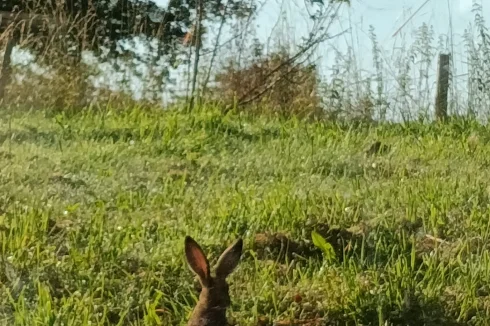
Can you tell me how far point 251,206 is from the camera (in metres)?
3.38

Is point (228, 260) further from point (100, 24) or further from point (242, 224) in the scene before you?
point (100, 24)

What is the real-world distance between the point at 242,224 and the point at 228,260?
91 centimetres

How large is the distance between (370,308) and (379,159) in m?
1.98

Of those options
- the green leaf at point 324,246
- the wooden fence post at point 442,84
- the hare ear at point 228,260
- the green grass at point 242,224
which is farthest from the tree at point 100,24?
the hare ear at point 228,260

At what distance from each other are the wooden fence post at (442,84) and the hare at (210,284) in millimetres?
4137

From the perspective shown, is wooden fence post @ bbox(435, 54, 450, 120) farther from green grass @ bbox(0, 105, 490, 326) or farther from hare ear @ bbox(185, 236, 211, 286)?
hare ear @ bbox(185, 236, 211, 286)

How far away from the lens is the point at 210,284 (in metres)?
2.31

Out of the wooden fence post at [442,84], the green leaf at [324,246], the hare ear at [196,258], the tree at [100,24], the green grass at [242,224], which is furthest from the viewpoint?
the tree at [100,24]

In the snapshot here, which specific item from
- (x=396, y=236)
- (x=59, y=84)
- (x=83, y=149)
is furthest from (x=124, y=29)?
(x=396, y=236)

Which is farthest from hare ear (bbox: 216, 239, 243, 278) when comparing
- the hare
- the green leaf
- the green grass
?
the green leaf

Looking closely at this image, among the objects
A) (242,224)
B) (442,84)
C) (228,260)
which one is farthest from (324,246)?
(442,84)

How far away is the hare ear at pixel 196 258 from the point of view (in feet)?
7.38

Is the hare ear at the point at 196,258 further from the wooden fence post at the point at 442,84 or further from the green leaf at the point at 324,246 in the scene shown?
Result: the wooden fence post at the point at 442,84

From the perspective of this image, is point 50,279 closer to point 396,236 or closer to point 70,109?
point 396,236
